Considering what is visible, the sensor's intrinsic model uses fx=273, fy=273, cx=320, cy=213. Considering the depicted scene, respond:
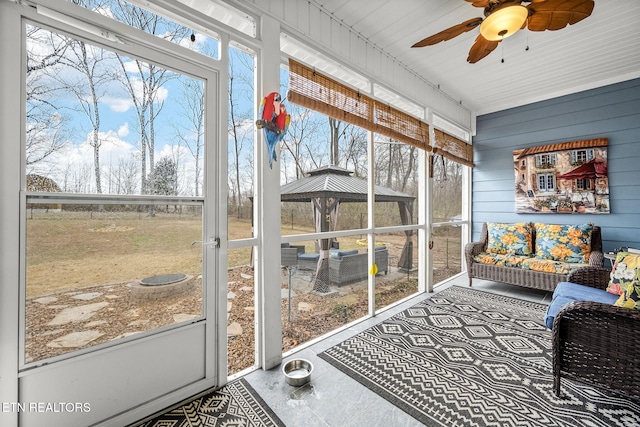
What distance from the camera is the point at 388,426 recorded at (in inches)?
56.7

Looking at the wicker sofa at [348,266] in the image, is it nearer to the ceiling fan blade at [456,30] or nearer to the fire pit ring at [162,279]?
the fire pit ring at [162,279]

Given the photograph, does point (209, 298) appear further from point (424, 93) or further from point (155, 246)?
point (424, 93)

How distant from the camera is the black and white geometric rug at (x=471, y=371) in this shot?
4.99 feet

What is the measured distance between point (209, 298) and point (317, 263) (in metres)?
1.04

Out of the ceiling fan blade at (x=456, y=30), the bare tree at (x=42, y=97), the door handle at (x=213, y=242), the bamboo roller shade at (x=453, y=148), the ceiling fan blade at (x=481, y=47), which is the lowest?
the door handle at (x=213, y=242)

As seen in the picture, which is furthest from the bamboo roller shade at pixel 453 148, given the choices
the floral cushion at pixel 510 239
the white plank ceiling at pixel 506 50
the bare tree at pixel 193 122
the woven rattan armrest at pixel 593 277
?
the bare tree at pixel 193 122

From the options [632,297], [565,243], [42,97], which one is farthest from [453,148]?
[42,97]

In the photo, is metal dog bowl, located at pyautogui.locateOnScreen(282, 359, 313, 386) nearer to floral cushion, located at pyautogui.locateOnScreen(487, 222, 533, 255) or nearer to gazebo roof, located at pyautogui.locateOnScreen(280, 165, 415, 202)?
gazebo roof, located at pyautogui.locateOnScreen(280, 165, 415, 202)

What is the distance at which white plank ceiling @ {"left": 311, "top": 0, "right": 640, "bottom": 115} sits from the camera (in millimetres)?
2242

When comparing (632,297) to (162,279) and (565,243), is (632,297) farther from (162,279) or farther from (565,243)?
(162,279)

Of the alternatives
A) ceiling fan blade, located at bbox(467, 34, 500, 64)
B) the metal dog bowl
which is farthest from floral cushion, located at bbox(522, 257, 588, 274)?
the metal dog bowl

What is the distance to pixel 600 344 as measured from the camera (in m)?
1.54

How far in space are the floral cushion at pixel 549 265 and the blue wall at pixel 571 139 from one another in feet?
2.97

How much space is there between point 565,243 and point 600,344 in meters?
2.42
